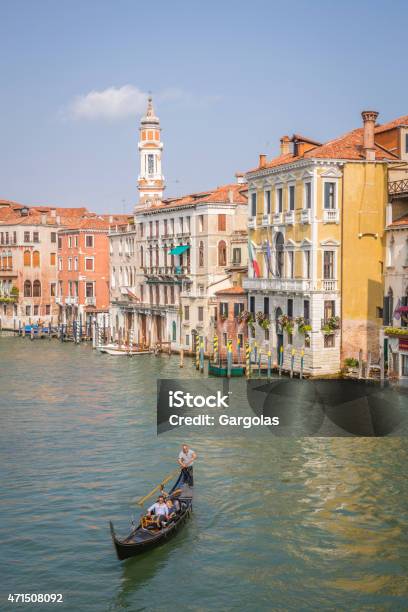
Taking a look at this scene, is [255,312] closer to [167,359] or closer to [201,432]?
[167,359]

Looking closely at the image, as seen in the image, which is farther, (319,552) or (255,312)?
(255,312)

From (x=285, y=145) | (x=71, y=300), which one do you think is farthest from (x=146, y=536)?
(x=71, y=300)

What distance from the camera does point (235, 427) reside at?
27.2m

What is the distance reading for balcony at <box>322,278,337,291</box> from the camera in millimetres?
35188

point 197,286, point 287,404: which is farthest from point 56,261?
point 287,404

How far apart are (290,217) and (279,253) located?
2.09 metres

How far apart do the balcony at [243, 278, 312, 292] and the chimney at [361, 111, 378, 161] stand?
5421 millimetres

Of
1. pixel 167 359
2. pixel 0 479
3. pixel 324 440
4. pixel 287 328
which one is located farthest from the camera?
pixel 167 359

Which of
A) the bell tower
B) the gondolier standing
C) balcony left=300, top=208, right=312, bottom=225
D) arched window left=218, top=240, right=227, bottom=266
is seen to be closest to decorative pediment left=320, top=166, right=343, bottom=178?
balcony left=300, top=208, right=312, bottom=225

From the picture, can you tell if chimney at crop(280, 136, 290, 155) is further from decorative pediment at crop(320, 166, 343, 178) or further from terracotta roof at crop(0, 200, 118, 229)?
terracotta roof at crop(0, 200, 118, 229)

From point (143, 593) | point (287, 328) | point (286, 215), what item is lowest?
point (143, 593)

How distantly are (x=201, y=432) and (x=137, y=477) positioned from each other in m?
5.53

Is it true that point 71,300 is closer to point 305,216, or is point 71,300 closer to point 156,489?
point 305,216

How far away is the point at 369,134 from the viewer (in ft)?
114
